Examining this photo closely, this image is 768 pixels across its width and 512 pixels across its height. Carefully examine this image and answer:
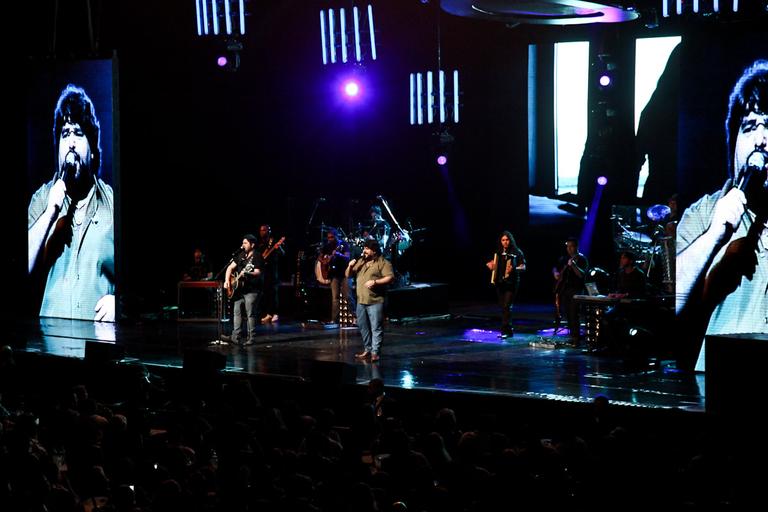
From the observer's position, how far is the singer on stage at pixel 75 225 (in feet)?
70.1

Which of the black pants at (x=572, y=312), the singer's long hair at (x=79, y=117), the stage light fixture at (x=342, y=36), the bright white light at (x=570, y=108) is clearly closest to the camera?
the black pants at (x=572, y=312)

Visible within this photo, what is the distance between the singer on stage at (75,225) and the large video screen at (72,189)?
19 millimetres

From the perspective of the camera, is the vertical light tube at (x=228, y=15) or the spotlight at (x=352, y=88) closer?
the vertical light tube at (x=228, y=15)

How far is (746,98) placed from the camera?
14594mm

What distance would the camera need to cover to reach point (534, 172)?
81.1ft

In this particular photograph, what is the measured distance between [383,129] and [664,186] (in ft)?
21.2

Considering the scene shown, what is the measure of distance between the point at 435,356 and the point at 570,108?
9.05 metres

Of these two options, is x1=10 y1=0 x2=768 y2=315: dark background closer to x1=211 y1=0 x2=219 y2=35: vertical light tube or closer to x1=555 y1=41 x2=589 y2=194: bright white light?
x1=555 y1=41 x2=589 y2=194: bright white light

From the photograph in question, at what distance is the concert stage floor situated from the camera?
13.6 meters

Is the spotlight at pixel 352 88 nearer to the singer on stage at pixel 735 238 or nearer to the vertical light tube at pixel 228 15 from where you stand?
the vertical light tube at pixel 228 15

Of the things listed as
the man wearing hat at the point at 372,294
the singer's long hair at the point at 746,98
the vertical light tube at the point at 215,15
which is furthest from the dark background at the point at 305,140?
the singer's long hair at the point at 746,98

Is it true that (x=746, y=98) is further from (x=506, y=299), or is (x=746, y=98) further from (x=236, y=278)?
(x=236, y=278)

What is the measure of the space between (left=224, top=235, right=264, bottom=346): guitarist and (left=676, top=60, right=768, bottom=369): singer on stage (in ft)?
21.0

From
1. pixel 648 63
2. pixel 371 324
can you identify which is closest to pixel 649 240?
pixel 648 63
